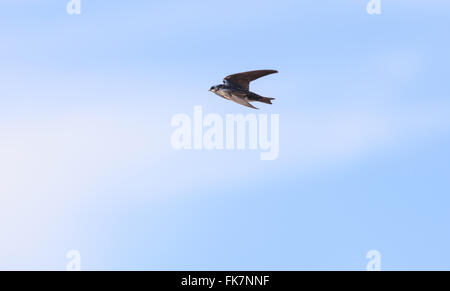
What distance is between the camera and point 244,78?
8950 centimetres

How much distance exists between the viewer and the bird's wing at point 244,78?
89250mm

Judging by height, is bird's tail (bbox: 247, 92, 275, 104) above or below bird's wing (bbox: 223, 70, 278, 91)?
below

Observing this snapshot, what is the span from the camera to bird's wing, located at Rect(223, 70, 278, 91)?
89250 mm

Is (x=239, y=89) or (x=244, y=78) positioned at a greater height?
(x=244, y=78)

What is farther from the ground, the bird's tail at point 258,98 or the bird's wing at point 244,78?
the bird's wing at point 244,78
